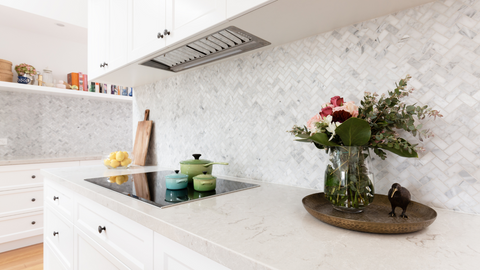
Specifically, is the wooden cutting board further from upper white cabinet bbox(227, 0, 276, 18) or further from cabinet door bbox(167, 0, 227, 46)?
upper white cabinet bbox(227, 0, 276, 18)

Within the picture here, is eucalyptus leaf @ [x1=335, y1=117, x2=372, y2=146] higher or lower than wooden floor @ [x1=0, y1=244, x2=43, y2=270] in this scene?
higher

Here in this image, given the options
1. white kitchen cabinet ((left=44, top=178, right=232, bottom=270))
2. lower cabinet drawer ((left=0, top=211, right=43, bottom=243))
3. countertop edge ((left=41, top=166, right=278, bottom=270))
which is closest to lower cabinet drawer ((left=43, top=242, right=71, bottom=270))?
white kitchen cabinet ((left=44, top=178, right=232, bottom=270))

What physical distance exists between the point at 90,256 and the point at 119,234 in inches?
14.0

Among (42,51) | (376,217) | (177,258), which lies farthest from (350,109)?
(42,51)

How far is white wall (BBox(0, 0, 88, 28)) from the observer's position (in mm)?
2543

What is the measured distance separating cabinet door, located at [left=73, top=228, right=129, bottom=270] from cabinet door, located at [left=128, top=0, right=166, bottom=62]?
95 cm

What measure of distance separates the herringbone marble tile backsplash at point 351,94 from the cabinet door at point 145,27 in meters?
0.40

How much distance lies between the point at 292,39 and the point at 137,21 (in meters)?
0.87

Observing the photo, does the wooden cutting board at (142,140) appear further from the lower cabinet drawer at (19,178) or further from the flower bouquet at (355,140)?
the flower bouquet at (355,140)

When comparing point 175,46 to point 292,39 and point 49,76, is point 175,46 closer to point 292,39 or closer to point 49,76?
point 292,39

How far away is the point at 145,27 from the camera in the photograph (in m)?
1.33

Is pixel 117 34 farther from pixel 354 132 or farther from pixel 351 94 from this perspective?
pixel 354 132

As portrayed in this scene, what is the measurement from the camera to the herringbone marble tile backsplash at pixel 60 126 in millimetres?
2949

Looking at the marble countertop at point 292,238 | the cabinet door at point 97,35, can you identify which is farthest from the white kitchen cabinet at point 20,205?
the marble countertop at point 292,238
